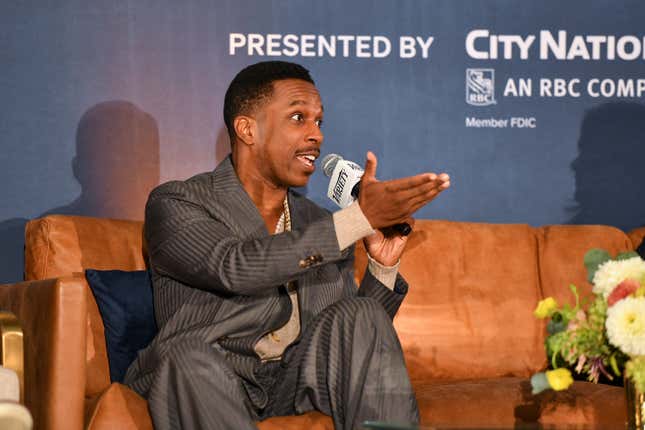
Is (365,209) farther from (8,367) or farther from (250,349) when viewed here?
(8,367)

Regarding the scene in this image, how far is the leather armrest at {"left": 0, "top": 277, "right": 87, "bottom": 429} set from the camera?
2.40 meters

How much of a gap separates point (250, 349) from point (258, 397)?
0.42 ft

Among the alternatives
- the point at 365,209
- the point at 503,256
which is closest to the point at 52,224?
the point at 365,209

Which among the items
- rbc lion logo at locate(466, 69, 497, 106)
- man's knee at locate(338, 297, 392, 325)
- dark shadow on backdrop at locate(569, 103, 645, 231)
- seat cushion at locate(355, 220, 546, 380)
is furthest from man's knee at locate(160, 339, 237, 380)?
dark shadow on backdrop at locate(569, 103, 645, 231)

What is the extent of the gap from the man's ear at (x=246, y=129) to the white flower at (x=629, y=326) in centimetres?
134

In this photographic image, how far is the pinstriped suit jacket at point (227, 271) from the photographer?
2.39 metres

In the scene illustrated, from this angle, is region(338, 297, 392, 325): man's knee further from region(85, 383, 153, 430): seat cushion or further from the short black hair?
the short black hair

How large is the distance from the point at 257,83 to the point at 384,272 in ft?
2.23

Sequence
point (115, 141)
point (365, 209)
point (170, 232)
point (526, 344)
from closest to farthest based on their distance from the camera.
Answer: point (365, 209) → point (170, 232) → point (526, 344) → point (115, 141)

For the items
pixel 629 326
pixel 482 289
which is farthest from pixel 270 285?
pixel 482 289

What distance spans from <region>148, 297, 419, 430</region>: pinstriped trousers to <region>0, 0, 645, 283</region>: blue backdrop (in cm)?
143

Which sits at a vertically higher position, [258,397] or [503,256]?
[503,256]

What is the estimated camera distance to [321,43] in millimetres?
3816

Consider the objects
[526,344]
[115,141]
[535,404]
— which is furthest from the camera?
[115,141]
